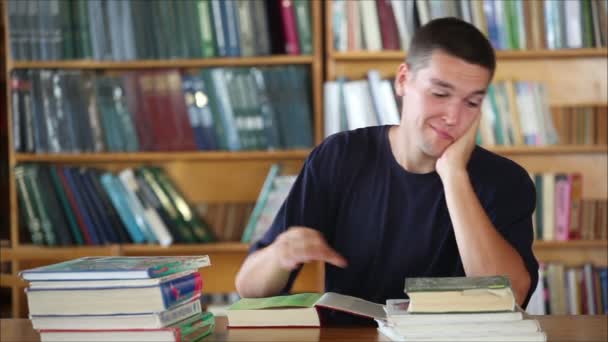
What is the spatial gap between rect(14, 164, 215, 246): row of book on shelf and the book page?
1.94 meters

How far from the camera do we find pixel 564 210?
136 inches

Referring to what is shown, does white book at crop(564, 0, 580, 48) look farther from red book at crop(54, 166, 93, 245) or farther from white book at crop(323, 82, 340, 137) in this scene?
red book at crop(54, 166, 93, 245)

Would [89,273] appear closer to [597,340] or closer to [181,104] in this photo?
[597,340]

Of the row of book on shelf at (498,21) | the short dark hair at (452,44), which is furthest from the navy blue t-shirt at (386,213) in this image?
the row of book on shelf at (498,21)

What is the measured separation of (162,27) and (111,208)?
2.37ft

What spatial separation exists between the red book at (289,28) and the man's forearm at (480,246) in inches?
69.4

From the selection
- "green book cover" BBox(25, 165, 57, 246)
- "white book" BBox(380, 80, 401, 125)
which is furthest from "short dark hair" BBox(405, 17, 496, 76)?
"green book cover" BBox(25, 165, 57, 246)

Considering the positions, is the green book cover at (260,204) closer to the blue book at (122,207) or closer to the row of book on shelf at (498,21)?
the blue book at (122,207)

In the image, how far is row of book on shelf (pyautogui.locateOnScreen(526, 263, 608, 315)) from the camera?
11.5 feet

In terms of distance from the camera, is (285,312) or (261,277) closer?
(285,312)

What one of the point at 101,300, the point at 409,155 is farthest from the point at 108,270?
the point at 409,155

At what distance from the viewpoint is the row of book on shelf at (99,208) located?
3.47 m

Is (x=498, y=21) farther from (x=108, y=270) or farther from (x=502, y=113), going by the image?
(x=108, y=270)

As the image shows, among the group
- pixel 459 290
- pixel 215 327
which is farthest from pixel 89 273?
pixel 459 290
